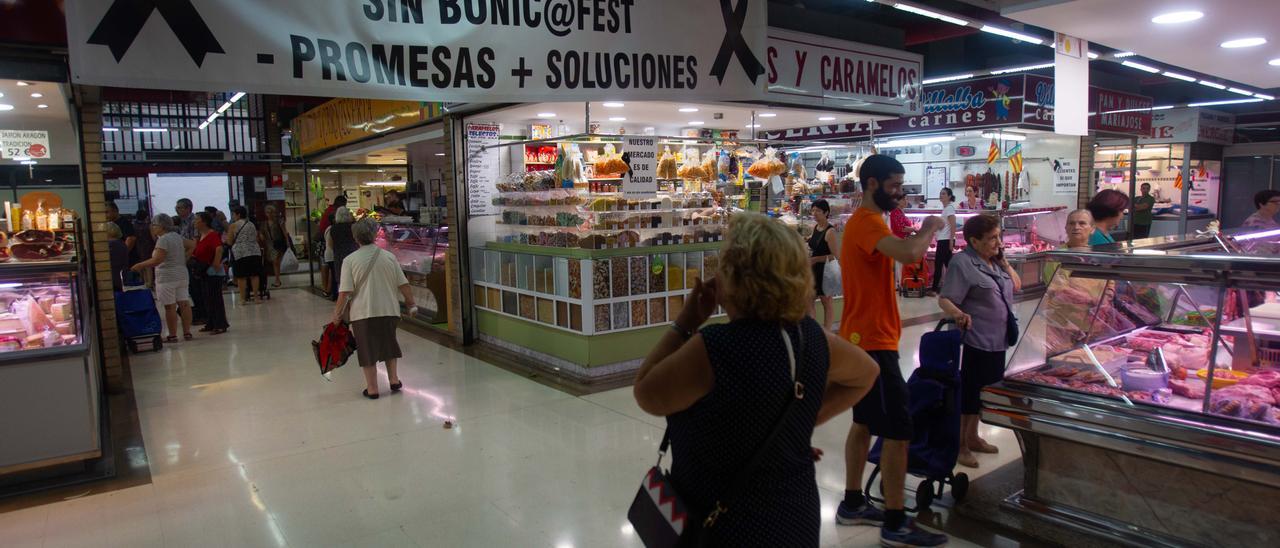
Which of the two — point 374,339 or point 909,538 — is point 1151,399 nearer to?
point 909,538

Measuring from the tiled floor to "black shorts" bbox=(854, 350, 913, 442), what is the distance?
603 mm

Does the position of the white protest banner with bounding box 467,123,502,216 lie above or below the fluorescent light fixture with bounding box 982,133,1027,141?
below

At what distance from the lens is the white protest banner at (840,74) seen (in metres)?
6.73

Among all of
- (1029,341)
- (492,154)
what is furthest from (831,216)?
(1029,341)

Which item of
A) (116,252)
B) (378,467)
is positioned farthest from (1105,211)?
(116,252)

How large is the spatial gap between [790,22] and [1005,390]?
4387 mm

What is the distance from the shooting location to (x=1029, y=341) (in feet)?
11.9

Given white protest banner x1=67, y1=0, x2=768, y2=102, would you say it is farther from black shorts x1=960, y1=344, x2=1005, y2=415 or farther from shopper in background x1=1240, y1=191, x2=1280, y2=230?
shopper in background x1=1240, y1=191, x2=1280, y2=230

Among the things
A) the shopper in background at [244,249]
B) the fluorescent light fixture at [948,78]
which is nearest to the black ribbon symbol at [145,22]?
the shopper in background at [244,249]

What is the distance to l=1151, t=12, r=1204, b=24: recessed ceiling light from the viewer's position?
4789mm

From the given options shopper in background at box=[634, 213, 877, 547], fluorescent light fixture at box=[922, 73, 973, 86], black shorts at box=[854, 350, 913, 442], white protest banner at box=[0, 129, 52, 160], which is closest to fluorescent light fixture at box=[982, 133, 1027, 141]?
fluorescent light fixture at box=[922, 73, 973, 86]

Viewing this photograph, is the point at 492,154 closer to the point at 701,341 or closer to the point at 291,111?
the point at 701,341

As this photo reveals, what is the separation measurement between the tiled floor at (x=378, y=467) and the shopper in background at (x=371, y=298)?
15.3 inches

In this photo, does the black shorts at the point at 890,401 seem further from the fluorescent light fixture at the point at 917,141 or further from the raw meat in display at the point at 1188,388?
the fluorescent light fixture at the point at 917,141
